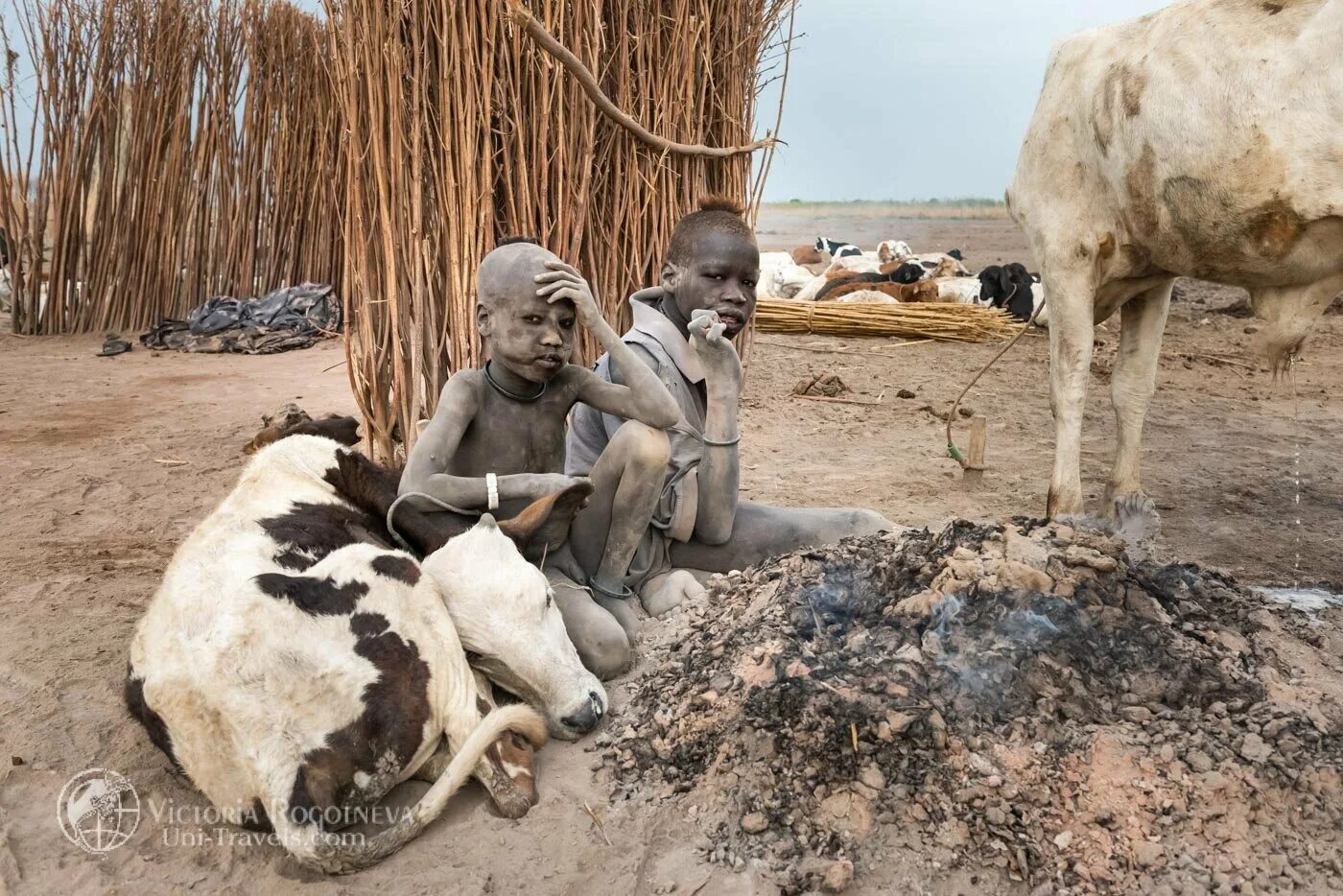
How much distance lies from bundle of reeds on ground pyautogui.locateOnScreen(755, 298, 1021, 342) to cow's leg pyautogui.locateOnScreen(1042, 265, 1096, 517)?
4.83 metres

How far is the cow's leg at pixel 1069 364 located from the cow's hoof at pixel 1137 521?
28 cm

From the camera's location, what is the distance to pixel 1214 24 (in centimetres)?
331

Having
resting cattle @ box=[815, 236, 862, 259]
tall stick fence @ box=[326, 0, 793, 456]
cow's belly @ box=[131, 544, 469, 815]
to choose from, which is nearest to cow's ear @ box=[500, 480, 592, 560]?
cow's belly @ box=[131, 544, 469, 815]

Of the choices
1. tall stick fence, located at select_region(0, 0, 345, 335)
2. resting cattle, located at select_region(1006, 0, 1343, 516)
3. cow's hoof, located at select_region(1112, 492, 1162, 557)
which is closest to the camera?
resting cattle, located at select_region(1006, 0, 1343, 516)

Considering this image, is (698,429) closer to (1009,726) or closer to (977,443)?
(1009,726)

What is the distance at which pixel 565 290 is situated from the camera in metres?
2.46

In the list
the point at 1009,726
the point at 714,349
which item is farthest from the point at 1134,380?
the point at 1009,726

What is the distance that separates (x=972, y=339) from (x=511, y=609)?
7.15 metres

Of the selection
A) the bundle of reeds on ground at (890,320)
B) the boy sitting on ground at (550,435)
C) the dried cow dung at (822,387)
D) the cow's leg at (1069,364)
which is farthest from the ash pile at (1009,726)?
the bundle of reeds on ground at (890,320)

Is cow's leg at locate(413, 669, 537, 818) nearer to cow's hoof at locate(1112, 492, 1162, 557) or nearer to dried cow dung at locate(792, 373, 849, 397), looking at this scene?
cow's hoof at locate(1112, 492, 1162, 557)

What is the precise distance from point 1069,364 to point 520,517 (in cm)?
241

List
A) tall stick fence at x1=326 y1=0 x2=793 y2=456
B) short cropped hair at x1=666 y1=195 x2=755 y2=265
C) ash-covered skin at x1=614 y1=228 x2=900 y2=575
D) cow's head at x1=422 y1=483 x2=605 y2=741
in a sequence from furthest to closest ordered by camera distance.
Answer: tall stick fence at x1=326 y1=0 x2=793 y2=456, short cropped hair at x1=666 y1=195 x2=755 y2=265, ash-covered skin at x1=614 y1=228 x2=900 y2=575, cow's head at x1=422 y1=483 x2=605 y2=741

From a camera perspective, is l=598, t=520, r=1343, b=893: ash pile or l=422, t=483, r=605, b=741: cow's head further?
l=422, t=483, r=605, b=741: cow's head

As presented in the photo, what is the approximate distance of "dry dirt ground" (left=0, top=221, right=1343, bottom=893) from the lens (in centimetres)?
187
